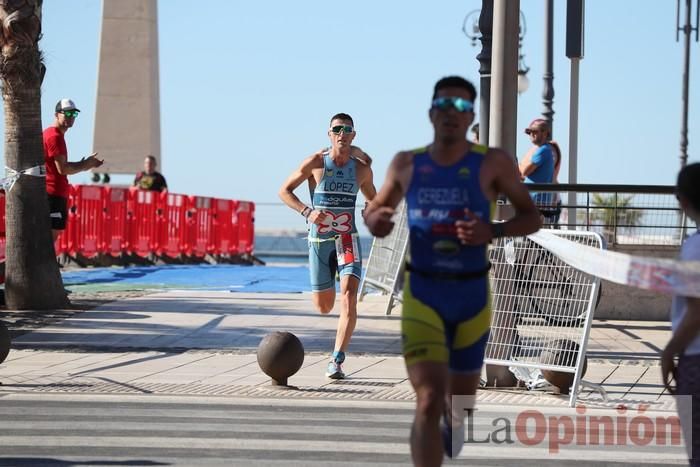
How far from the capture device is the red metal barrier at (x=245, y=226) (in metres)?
33.4

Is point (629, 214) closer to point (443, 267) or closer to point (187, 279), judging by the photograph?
point (187, 279)

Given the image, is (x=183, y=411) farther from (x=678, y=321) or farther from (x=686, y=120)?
(x=686, y=120)

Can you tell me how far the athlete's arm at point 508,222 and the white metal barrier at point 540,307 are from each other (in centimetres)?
375

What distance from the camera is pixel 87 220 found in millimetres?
24719

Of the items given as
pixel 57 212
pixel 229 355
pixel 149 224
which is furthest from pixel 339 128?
pixel 149 224

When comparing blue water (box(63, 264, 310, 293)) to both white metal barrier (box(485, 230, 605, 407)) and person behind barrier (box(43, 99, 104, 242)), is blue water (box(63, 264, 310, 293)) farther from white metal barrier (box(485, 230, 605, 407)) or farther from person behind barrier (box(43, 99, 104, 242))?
white metal barrier (box(485, 230, 605, 407))

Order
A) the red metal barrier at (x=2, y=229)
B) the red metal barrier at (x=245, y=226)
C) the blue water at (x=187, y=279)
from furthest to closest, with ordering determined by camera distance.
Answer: the red metal barrier at (x=245, y=226), the blue water at (x=187, y=279), the red metal barrier at (x=2, y=229)

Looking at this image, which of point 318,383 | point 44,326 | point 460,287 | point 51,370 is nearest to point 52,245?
point 44,326

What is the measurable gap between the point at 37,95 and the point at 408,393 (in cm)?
750

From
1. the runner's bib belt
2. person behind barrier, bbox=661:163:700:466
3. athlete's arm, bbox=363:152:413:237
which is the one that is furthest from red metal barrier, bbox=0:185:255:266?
person behind barrier, bbox=661:163:700:466

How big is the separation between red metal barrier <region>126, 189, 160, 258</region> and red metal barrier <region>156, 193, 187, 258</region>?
33 centimetres

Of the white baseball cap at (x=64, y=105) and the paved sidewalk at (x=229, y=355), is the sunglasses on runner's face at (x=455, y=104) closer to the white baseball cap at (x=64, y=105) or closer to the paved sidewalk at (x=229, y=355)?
the paved sidewalk at (x=229, y=355)
